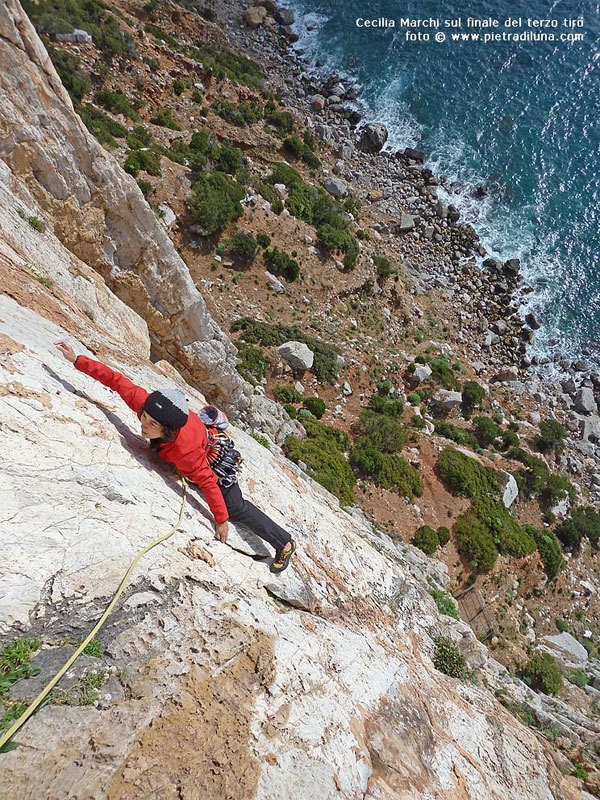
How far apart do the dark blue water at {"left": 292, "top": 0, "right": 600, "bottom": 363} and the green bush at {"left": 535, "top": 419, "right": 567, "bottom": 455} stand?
7.80m

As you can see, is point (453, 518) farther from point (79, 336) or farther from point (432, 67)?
point (432, 67)

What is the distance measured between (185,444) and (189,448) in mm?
77

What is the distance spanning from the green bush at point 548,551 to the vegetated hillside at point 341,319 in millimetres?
97

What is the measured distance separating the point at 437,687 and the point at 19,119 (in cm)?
1396

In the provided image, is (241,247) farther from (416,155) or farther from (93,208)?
(416,155)

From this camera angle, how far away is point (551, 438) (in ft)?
95.0

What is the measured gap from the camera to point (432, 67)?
46.0 m

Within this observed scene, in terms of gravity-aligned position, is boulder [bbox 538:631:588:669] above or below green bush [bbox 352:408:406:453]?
below

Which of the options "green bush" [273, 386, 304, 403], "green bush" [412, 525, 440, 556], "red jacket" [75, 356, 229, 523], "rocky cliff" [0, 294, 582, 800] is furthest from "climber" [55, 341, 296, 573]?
"green bush" [273, 386, 304, 403]

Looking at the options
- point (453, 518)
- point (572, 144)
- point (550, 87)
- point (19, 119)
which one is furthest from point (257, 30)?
point (453, 518)

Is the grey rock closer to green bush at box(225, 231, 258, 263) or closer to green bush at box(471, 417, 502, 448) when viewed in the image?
green bush at box(225, 231, 258, 263)

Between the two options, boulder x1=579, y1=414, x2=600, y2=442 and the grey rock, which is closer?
the grey rock

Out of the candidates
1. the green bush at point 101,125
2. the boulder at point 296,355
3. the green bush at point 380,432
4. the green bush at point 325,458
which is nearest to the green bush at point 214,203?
the green bush at point 101,125

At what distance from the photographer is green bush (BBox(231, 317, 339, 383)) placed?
2436cm
